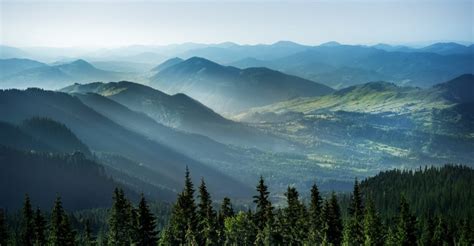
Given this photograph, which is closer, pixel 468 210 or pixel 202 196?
pixel 202 196

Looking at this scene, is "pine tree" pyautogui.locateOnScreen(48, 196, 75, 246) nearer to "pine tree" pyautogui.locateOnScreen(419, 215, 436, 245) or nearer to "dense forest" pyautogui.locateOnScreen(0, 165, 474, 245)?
"dense forest" pyautogui.locateOnScreen(0, 165, 474, 245)

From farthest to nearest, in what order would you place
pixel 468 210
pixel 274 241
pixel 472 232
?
pixel 468 210, pixel 472 232, pixel 274 241

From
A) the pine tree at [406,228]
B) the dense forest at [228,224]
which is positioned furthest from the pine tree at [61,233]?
the pine tree at [406,228]

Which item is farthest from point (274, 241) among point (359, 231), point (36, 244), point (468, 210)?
point (468, 210)

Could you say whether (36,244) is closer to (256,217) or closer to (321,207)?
(256,217)

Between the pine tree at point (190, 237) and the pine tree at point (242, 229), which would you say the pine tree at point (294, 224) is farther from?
the pine tree at point (190, 237)

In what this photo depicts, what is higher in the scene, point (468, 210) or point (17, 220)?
point (468, 210)
